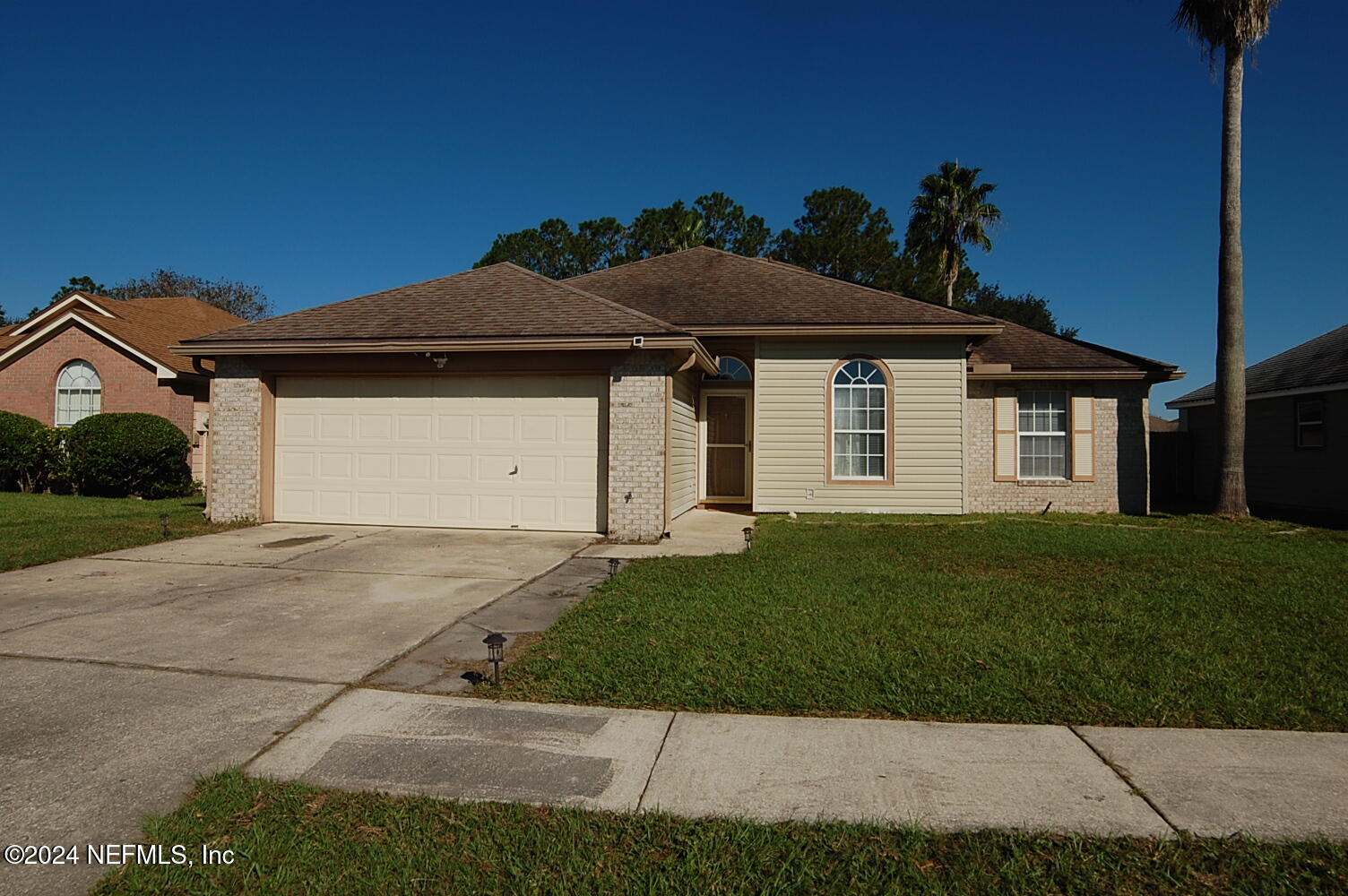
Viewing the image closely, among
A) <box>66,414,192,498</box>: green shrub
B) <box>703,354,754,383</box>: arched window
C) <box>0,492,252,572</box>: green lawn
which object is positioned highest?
<box>703,354,754,383</box>: arched window

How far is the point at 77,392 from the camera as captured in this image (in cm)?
1977

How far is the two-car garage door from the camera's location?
35.2 feet

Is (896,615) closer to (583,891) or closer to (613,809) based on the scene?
(613,809)

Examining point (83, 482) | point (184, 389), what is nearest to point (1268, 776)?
point (184, 389)

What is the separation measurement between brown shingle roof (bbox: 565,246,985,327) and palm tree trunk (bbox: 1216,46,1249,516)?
5158mm

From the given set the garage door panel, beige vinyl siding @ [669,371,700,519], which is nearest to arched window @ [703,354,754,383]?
beige vinyl siding @ [669,371,700,519]

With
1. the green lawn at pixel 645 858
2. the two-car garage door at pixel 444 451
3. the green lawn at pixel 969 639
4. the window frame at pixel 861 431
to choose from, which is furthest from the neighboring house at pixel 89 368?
the green lawn at pixel 645 858

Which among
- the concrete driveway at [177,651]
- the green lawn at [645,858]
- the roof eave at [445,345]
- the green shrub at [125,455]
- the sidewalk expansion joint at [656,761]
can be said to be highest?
the roof eave at [445,345]

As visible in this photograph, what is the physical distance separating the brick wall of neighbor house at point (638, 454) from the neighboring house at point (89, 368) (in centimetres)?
1365

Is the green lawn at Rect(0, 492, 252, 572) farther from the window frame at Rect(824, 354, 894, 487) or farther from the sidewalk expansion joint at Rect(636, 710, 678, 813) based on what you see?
the window frame at Rect(824, 354, 894, 487)

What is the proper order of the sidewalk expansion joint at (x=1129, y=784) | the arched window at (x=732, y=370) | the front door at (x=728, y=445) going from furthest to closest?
the front door at (x=728, y=445) < the arched window at (x=732, y=370) < the sidewalk expansion joint at (x=1129, y=784)

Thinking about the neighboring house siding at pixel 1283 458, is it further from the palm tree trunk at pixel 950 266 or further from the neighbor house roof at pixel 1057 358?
the palm tree trunk at pixel 950 266

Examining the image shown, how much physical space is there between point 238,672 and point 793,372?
412 inches

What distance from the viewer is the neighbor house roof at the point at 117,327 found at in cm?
1917
